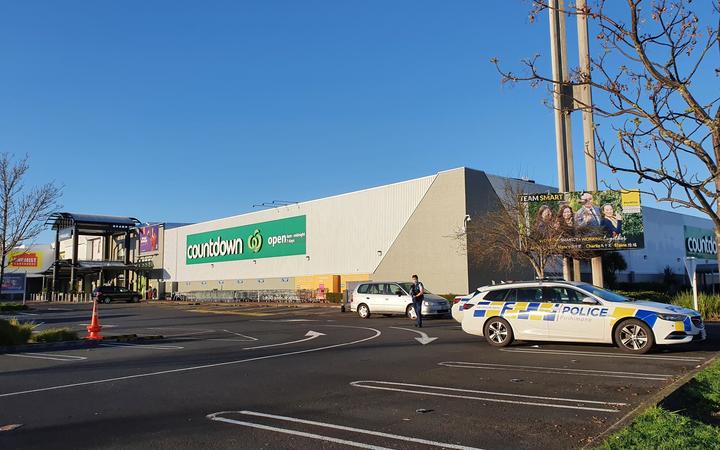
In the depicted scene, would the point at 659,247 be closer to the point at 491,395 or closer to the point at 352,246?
the point at 352,246

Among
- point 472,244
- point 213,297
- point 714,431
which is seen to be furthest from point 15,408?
point 213,297

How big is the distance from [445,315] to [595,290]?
12404mm

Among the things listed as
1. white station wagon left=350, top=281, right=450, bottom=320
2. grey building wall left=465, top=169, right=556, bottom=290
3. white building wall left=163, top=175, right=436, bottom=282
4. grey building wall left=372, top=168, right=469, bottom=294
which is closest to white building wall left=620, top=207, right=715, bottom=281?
grey building wall left=465, top=169, right=556, bottom=290

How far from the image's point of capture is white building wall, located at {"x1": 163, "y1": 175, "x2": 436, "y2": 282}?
3748 cm

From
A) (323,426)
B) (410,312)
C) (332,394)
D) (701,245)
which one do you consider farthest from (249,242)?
(323,426)

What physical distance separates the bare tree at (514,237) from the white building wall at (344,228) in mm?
4788

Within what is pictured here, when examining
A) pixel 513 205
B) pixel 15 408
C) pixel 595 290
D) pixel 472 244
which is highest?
pixel 513 205

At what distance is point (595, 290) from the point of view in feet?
42.7

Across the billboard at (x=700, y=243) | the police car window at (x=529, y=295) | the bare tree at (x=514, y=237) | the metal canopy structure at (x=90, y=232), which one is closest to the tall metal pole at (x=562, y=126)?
the bare tree at (x=514, y=237)

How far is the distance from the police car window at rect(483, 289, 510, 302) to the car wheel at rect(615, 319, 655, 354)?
2.58 metres

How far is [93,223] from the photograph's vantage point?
67.4 m

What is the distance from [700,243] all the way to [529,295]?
55.0 meters

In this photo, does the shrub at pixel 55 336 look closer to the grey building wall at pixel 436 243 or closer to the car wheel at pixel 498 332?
the car wheel at pixel 498 332

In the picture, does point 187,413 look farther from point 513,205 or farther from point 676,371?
point 513,205
